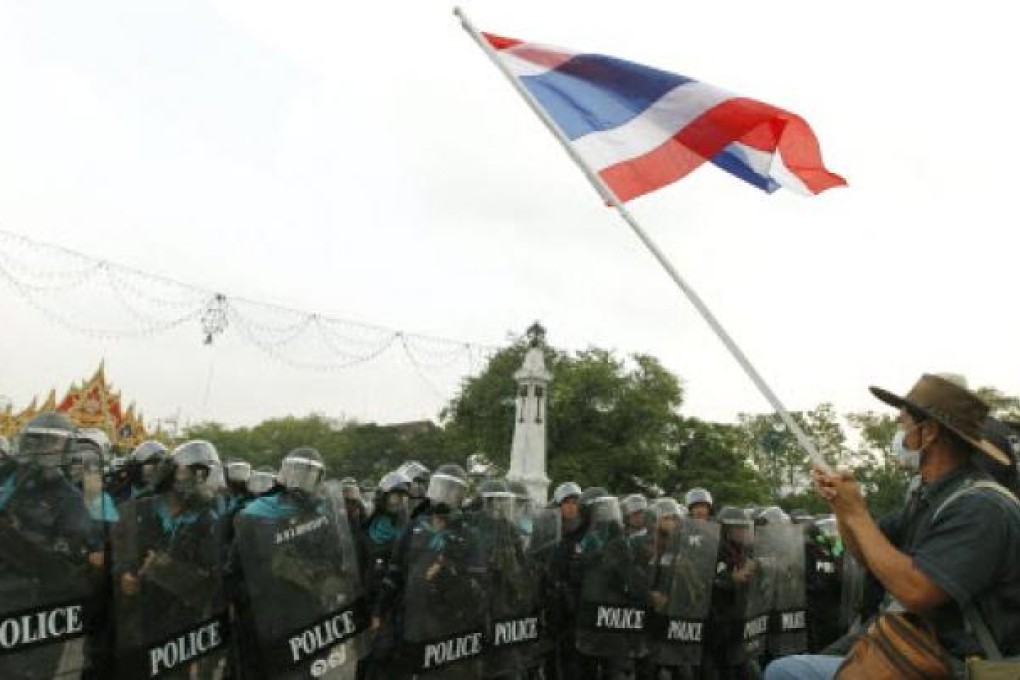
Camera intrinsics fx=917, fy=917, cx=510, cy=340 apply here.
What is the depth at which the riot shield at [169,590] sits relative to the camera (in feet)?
15.6

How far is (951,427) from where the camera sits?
2.85 m

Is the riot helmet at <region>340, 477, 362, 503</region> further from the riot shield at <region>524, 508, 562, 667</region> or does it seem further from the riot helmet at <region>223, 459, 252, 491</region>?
the riot shield at <region>524, 508, 562, 667</region>

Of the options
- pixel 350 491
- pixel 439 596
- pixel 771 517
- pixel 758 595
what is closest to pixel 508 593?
pixel 439 596

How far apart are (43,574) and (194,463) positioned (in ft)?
10.7

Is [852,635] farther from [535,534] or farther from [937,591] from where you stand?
[535,534]

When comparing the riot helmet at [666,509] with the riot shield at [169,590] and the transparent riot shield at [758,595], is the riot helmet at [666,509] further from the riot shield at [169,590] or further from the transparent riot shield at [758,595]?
the riot shield at [169,590]

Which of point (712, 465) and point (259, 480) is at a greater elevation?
point (259, 480)

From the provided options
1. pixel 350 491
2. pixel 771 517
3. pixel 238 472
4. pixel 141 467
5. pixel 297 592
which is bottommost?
pixel 771 517

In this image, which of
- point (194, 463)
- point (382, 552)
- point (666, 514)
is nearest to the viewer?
point (194, 463)

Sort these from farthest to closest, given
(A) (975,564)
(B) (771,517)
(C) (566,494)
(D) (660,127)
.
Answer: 1. (C) (566,494)
2. (B) (771,517)
3. (D) (660,127)
4. (A) (975,564)

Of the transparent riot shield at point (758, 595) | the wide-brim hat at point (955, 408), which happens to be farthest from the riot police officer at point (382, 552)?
the wide-brim hat at point (955, 408)

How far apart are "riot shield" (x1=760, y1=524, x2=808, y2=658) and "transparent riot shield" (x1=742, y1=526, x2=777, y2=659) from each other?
0.05 m

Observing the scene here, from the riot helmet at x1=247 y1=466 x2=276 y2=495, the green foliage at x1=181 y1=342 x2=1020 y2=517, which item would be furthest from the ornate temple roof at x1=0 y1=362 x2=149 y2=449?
the riot helmet at x1=247 y1=466 x2=276 y2=495

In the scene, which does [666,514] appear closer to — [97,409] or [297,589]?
[297,589]
